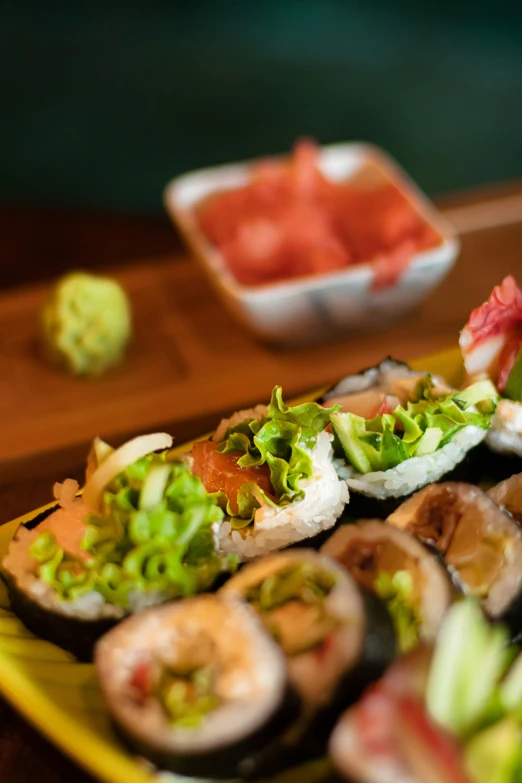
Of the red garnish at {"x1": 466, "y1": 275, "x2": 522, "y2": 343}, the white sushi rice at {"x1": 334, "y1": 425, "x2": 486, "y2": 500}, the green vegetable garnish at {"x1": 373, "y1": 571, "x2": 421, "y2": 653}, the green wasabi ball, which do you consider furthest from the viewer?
the green wasabi ball

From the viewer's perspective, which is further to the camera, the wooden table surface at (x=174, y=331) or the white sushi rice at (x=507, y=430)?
the wooden table surface at (x=174, y=331)

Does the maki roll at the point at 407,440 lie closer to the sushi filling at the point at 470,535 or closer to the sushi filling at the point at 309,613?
the sushi filling at the point at 470,535

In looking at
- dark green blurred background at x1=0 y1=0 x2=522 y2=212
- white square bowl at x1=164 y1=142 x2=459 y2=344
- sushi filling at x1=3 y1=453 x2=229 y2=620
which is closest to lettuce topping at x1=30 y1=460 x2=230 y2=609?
sushi filling at x1=3 y1=453 x2=229 y2=620

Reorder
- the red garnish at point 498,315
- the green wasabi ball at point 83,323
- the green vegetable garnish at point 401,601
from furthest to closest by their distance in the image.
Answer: the green wasabi ball at point 83,323 → the red garnish at point 498,315 → the green vegetable garnish at point 401,601

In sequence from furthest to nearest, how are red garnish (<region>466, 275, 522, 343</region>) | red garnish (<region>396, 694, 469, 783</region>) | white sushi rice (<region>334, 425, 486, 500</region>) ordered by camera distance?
red garnish (<region>466, 275, 522, 343</region>)
white sushi rice (<region>334, 425, 486, 500</region>)
red garnish (<region>396, 694, 469, 783</region>)

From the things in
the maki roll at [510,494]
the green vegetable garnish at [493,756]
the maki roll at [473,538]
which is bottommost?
the maki roll at [510,494]

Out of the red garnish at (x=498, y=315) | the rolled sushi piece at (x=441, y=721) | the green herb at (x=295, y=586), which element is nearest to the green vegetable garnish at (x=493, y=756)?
the rolled sushi piece at (x=441, y=721)

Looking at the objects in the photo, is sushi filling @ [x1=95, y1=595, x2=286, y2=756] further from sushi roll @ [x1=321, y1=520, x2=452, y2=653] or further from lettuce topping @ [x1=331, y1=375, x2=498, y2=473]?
lettuce topping @ [x1=331, y1=375, x2=498, y2=473]

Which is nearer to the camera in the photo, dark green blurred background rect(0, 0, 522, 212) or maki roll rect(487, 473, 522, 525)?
maki roll rect(487, 473, 522, 525)

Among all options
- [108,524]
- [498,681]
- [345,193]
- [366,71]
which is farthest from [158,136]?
[498,681]

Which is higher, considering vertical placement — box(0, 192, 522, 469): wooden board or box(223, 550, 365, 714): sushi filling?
box(223, 550, 365, 714): sushi filling
